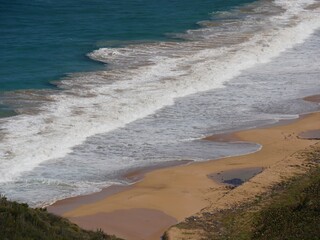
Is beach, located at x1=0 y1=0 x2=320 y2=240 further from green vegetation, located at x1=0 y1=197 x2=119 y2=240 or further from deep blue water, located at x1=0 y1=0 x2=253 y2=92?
green vegetation, located at x1=0 y1=197 x2=119 y2=240

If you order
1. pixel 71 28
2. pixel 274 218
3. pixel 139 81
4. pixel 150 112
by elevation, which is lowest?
pixel 150 112

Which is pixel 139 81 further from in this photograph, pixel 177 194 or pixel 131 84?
pixel 177 194

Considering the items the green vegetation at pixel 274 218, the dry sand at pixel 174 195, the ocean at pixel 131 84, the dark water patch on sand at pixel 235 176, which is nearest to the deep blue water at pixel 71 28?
the ocean at pixel 131 84

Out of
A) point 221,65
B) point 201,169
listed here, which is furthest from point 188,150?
point 221,65

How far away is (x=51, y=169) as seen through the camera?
30891mm

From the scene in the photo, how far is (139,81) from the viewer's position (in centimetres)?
4475

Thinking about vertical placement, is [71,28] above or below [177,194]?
above

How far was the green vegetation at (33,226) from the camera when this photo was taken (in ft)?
64.3

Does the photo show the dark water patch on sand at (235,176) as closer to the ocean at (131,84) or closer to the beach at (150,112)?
the beach at (150,112)

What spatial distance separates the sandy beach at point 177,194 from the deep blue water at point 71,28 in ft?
50.6

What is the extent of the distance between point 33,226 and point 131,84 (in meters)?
24.2

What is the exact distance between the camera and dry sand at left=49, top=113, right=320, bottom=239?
85.9 feet

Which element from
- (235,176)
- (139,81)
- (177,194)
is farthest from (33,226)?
(139,81)

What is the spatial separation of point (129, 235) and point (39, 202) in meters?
4.13
